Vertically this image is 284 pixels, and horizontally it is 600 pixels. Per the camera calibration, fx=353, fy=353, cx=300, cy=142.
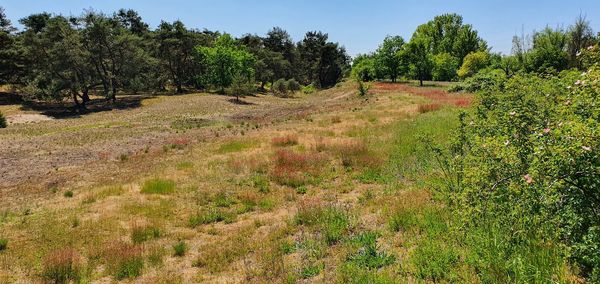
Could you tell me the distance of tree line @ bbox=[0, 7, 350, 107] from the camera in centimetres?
4641

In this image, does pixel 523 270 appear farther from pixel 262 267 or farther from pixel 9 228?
pixel 9 228

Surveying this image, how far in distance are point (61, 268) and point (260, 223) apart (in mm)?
4927

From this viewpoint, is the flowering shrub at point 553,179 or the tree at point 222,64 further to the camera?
the tree at point 222,64

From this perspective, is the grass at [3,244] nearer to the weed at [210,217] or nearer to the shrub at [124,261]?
the shrub at [124,261]

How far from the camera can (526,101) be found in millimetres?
8625

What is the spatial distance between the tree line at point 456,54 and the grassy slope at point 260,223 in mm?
29423

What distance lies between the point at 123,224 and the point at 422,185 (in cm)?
933

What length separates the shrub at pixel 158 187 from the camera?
13.9 m

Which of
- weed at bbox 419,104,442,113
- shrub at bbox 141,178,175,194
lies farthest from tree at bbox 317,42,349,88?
shrub at bbox 141,178,175,194

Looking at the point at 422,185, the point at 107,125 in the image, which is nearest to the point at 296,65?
the point at 107,125

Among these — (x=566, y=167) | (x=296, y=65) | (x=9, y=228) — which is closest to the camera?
(x=566, y=167)

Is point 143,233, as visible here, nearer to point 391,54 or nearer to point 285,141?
point 285,141

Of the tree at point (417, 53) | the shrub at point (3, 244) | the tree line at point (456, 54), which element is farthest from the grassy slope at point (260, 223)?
the tree at point (417, 53)

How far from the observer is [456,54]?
94.3m
